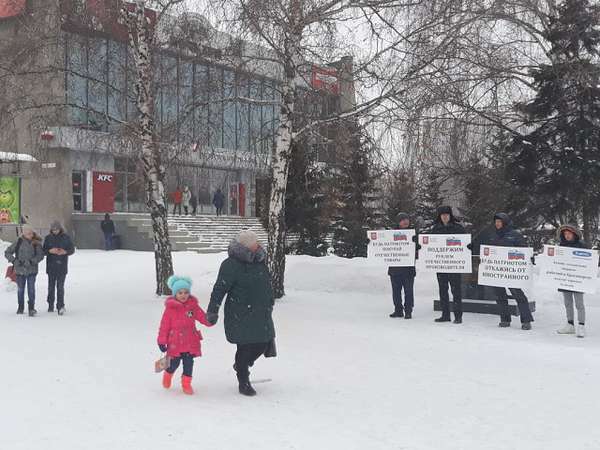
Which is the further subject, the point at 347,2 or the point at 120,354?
the point at 347,2

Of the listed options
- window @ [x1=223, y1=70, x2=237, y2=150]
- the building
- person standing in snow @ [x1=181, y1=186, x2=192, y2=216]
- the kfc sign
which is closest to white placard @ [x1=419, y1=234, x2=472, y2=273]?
the building

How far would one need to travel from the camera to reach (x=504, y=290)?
34.9 ft

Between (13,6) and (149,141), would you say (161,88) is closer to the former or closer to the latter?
(149,141)

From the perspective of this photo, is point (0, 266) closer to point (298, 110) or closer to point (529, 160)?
point (298, 110)

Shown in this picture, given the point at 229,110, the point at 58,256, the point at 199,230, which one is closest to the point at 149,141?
the point at 229,110

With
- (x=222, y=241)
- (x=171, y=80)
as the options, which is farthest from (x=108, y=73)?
(x=222, y=241)

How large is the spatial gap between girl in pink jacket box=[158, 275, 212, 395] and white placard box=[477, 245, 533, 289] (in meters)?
5.83

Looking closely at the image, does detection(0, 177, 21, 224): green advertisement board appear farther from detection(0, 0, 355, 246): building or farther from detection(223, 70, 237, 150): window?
detection(223, 70, 237, 150): window

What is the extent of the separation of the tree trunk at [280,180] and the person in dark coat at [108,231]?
1573 cm

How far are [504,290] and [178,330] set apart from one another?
20.6ft

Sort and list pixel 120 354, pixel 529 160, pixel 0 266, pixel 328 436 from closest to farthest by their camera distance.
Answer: pixel 328 436 < pixel 120 354 < pixel 529 160 < pixel 0 266

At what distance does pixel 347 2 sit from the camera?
1170 cm

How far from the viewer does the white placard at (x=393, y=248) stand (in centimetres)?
1148

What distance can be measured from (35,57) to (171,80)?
2.59 m
